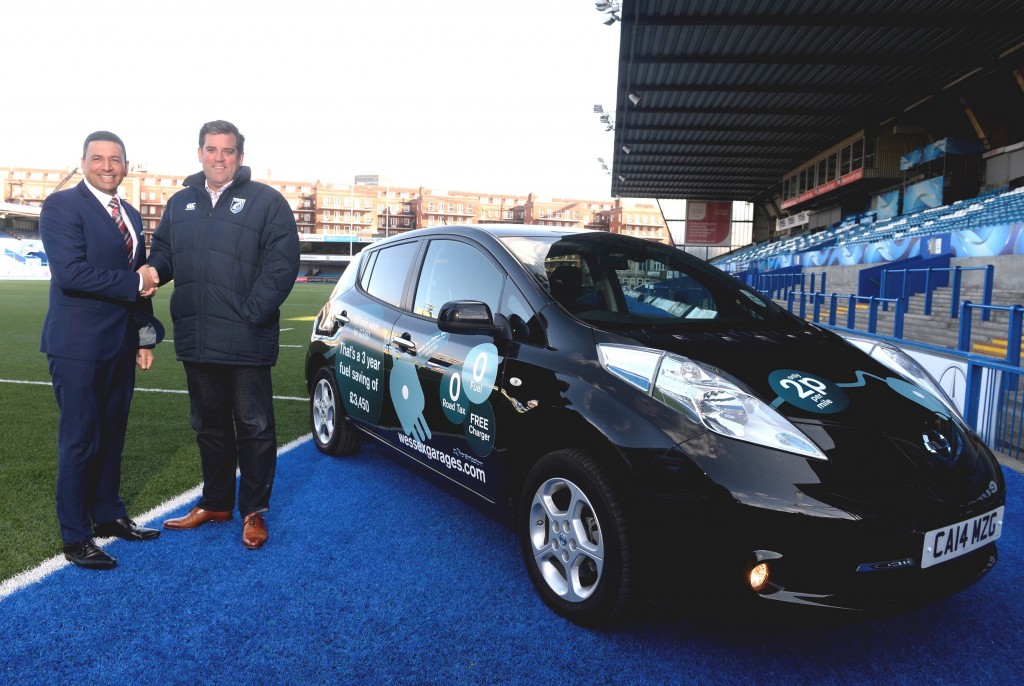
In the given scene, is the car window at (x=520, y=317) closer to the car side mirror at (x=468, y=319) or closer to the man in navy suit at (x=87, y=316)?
the car side mirror at (x=468, y=319)

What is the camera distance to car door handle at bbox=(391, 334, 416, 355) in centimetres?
330

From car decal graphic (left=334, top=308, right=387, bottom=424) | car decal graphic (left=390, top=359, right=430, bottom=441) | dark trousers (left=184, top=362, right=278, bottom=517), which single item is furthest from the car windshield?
dark trousers (left=184, top=362, right=278, bottom=517)

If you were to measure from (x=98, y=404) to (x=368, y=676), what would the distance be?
5.50ft

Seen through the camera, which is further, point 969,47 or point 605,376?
point 969,47

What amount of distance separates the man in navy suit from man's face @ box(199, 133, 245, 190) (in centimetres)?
32

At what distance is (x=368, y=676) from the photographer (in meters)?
2.07

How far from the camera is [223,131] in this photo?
2990mm

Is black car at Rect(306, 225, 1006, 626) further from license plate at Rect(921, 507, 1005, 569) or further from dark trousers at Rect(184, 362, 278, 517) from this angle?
dark trousers at Rect(184, 362, 278, 517)

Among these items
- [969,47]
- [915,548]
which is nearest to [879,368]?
[915,548]

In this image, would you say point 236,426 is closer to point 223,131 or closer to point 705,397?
point 223,131

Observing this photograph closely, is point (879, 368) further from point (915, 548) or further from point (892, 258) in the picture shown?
point (892, 258)

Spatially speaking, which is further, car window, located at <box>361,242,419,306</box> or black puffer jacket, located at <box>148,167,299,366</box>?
car window, located at <box>361,242,419,306</box>

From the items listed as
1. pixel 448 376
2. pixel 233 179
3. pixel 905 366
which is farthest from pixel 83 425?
pixel 905 366

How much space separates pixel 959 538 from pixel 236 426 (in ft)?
9.46
